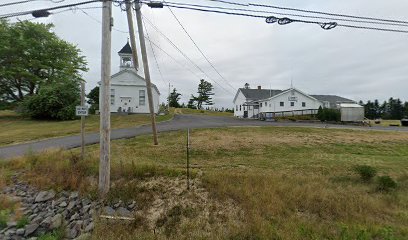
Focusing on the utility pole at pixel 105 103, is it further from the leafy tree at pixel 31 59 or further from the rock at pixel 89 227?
the leafy tree at pixel 31 59

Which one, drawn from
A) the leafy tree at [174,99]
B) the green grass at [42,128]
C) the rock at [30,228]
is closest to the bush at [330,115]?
the green grass at [42,128]

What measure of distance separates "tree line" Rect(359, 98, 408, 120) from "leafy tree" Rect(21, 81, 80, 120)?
6407cm

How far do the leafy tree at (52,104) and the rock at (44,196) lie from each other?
96.2 ft

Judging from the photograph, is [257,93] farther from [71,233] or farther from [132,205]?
[71,233]

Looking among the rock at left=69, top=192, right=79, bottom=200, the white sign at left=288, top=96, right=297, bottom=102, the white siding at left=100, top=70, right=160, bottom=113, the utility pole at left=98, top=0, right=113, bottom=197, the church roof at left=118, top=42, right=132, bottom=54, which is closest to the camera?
the utility pole at left=98, top=0, right=113, bottom=197

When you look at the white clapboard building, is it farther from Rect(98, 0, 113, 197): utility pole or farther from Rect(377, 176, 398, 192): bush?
Rect(98, 0, 113, 197): utility pole

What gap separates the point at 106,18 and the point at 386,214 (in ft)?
29.0

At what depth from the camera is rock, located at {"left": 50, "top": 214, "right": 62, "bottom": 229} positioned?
6738mm

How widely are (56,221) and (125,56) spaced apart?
3518 centimetres

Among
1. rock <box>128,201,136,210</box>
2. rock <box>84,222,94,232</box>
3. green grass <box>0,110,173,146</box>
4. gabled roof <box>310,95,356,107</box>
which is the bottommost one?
rock <box>84,222,94,232</box>

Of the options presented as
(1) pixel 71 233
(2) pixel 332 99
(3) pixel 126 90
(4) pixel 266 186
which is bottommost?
(1) pixel 71 233

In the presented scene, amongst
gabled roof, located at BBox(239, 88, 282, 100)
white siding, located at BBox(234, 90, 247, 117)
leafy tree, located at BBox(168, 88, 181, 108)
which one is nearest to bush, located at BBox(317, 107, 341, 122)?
gabled roof, located at BBox(239, 88, 282, 100)

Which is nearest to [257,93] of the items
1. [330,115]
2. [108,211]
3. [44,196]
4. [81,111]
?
[330,115]

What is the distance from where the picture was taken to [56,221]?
22.6 ft
